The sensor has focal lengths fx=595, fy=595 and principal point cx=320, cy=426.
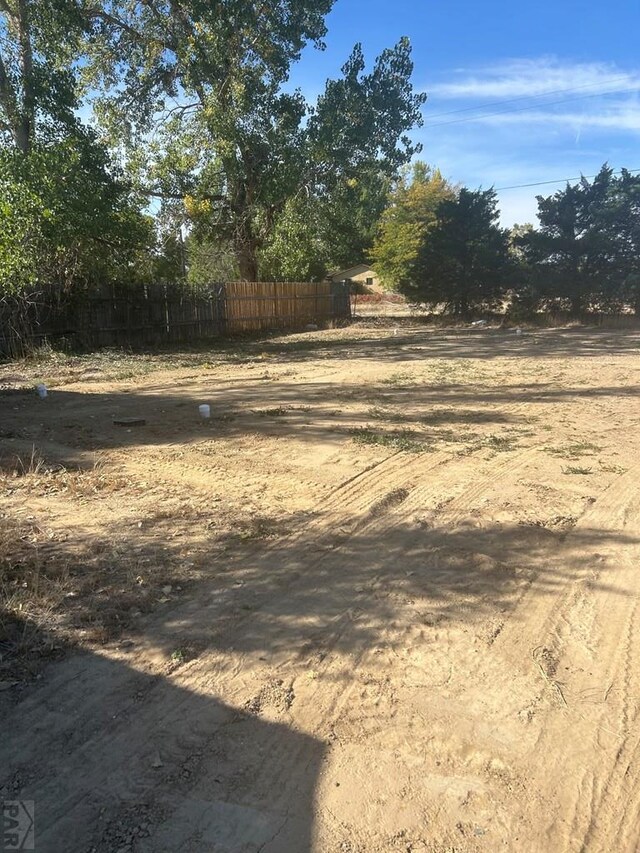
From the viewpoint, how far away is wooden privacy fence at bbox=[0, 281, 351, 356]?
14820 mm

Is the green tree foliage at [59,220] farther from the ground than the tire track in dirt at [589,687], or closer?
farther from the ground

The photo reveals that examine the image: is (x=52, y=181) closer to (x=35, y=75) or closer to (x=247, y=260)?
(x=35, y=75)

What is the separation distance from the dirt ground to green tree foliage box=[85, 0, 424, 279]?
15.5 metres

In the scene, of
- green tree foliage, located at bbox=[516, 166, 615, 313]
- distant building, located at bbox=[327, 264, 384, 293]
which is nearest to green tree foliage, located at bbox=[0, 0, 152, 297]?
green tree foliage, located at bbox=[516, 166, 615, 313]

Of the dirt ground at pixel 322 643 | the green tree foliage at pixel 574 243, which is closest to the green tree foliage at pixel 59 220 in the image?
the dirt ground at pixel 322 643

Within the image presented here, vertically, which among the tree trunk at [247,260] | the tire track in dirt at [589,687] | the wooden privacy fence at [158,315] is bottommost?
the tire track in dirt at [589,687]

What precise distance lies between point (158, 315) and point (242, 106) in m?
6.87

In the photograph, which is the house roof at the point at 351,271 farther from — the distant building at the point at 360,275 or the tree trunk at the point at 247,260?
the tree trunk at the point at 247,260

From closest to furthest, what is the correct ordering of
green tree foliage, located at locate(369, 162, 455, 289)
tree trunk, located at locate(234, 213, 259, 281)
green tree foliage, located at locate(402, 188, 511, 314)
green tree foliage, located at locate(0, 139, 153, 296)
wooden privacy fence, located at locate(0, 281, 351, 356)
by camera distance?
green tree foliage, located at locate(0, 139, 153, 296) < wooden privacy fence, located at locate(0, 281, 351, 356) < tree trunk, located at locate(234, 213, 259, 281) < green tree foliage, located at locate(402, 188, 511, 314) < green tree foliage, located at locate(369, 162, 455, 289)

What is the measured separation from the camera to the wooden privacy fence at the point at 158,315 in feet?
48.6

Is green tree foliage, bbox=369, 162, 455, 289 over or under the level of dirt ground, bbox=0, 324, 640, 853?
over

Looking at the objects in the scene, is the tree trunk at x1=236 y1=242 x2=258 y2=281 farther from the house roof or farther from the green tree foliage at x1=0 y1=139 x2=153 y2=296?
the house roof

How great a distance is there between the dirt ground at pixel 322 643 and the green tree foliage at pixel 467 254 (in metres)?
21.2

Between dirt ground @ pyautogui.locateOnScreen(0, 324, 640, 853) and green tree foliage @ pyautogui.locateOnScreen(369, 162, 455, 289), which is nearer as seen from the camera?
dirt ground @ pyautogui.locateOnScreen(0, 324, 640, 853)
